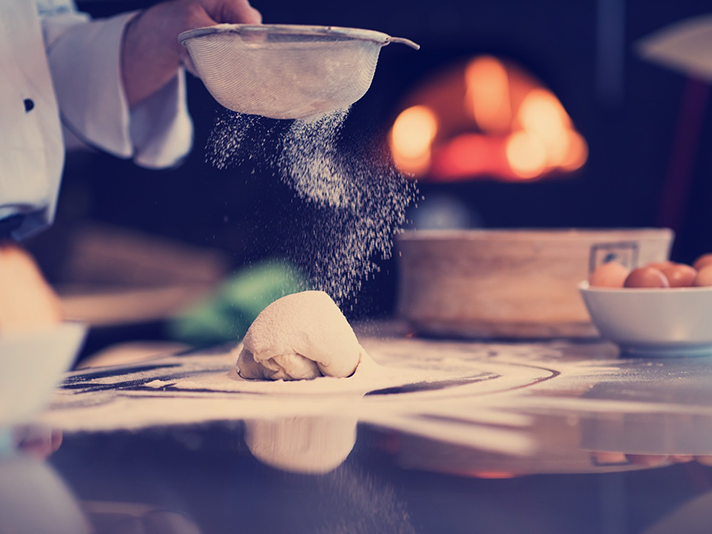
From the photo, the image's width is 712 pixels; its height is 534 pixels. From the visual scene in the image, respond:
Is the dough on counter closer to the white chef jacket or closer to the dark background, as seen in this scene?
the white chef jacket

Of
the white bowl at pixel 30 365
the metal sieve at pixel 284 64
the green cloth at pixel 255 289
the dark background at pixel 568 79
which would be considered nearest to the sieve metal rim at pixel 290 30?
the metal sieve at pixel 284 64

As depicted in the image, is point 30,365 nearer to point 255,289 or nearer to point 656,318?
point 656,318

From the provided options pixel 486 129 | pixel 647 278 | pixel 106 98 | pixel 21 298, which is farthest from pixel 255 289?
pixel 486 129

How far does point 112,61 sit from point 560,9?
8.19ft

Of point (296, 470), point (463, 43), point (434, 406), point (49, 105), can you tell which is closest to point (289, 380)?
point (434, 406)

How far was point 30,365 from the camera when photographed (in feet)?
1.78

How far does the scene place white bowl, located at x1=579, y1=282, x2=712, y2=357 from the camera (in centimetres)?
99

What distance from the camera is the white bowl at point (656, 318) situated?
988 mm

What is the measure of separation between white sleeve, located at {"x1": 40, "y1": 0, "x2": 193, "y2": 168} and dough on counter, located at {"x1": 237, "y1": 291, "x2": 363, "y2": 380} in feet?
1.90

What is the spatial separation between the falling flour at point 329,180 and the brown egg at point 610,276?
10.9 inches

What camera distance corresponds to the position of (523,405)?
2.43 feet

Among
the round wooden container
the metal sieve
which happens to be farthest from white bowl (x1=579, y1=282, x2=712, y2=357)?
the metal sieve

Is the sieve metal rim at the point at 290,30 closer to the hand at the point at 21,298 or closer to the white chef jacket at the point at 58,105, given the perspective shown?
the hand at the point at 21,298

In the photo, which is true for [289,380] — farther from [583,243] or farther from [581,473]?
[583,243]
